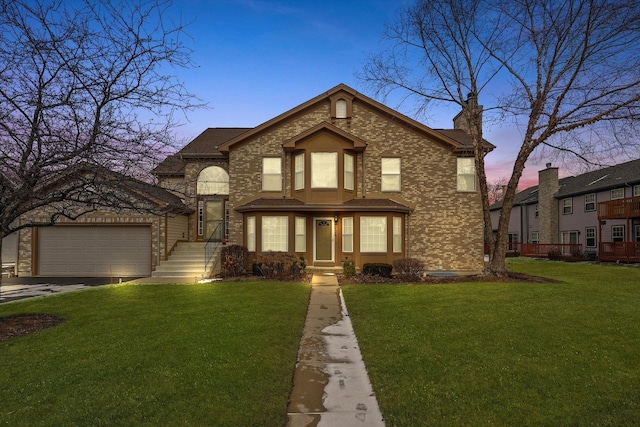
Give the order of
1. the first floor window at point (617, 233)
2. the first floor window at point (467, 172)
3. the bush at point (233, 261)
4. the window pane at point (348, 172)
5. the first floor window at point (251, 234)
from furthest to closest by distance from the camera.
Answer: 1. the first floor window at point (617, 233)
2. the first floor window at point (467, 172)
3. the window pane at point (348, 172)
4. the first floor window at point (251, 234)
5. the bush at point (233, 261)

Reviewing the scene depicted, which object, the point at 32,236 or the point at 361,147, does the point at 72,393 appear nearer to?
the point at 361,147

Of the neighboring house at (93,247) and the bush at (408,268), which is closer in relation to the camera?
the bush at (408,268)

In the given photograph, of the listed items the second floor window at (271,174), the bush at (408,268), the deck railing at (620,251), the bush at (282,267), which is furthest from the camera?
the deck railing at (620,251)

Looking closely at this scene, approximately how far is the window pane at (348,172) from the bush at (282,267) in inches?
196

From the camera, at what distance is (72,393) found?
4.97m

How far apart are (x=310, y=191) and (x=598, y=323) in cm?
1305

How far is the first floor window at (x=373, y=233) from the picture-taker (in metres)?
18.7

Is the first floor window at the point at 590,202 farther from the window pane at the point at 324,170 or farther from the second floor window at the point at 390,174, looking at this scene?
the window pane at the point at 324,170

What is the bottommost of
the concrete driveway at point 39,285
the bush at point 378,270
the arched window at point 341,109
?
the concrete driveway at point 39,285

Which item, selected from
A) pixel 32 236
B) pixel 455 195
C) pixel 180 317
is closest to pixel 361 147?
pixel 455 195

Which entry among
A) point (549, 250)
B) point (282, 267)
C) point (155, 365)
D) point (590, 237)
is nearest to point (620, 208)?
point (590, 237)

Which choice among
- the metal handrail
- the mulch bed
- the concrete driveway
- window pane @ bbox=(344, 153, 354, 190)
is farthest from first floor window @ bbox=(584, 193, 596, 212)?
the mulch bed

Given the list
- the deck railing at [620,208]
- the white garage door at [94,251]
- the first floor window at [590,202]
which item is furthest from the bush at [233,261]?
the first floor window at [590,202]

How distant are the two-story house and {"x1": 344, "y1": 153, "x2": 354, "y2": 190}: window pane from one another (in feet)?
0.18
